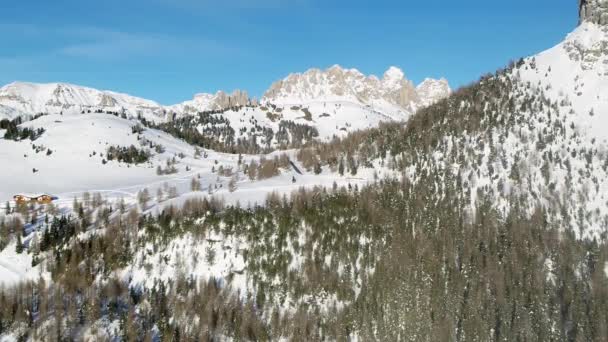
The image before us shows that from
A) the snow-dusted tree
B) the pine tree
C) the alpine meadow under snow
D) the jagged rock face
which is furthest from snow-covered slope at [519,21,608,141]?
the pine tree

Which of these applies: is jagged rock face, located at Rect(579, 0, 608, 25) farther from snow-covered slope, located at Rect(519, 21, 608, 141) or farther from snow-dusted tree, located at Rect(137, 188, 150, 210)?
snow-dusted tree, located at Rect(137, 188, 150, 210)

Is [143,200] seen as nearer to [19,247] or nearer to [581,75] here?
[19,247]

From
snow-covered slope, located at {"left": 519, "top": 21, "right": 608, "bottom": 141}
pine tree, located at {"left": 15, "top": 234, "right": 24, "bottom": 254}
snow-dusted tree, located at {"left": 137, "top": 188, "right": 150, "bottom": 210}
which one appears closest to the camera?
pine tree, located at {"left": 15, "top": 234, "right": 24, "bottom": 254}

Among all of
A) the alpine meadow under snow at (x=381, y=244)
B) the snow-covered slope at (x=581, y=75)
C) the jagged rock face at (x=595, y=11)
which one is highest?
the jagged rock face at (x=595, y=11)

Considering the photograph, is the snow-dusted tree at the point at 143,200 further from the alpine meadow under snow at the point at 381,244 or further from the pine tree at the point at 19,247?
the pine tree at the point at 19,247

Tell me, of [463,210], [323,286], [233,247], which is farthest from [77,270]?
[463,210]

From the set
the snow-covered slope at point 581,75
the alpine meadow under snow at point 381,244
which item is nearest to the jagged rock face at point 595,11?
the alpine meadow under snow at point 381,244

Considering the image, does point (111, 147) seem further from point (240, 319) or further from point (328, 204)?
point (240, 319)
